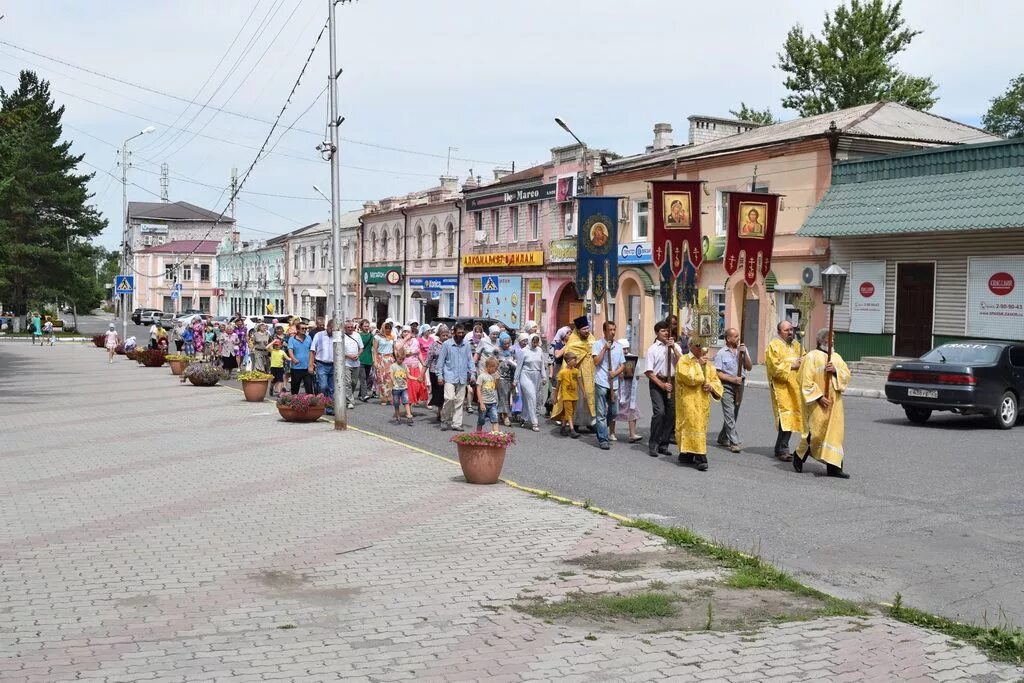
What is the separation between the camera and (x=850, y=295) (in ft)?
96.9

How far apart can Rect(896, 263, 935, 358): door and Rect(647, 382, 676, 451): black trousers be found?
51.8 ft

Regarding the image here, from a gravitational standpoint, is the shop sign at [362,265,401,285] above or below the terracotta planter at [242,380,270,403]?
above

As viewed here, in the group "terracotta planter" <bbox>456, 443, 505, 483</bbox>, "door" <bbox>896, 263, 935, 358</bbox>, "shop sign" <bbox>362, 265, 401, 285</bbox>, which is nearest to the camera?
"terracotta planter" <bbox>456, 443, 505, 483</bbox>

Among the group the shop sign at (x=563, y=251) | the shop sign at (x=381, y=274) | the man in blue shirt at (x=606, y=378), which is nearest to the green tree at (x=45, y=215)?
the shop sign at (x=381, y=274)

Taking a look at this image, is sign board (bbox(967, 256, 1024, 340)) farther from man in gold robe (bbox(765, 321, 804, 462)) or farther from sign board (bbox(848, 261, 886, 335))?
man in gold robe (bbox(765, 321, 804, 462))

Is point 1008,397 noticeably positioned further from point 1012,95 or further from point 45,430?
point 1012,95

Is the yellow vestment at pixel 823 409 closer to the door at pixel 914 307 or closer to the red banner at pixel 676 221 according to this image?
the red banner at pixel 676 221

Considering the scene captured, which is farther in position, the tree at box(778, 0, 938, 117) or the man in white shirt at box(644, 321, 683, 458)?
the tree at box(778, 0, 938, 117)

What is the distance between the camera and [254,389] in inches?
841

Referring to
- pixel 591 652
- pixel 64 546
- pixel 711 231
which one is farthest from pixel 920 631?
pixel 711 231

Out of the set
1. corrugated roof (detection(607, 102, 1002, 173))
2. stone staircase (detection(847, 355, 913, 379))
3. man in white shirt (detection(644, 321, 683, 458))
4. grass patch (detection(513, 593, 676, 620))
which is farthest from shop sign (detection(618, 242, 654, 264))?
grass patch (detection(513, 593, 676, 620))

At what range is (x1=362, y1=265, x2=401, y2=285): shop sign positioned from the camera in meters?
57.2

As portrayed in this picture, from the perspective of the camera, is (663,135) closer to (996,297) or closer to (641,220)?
(641,220)

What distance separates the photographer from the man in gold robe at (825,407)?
12.4 m
